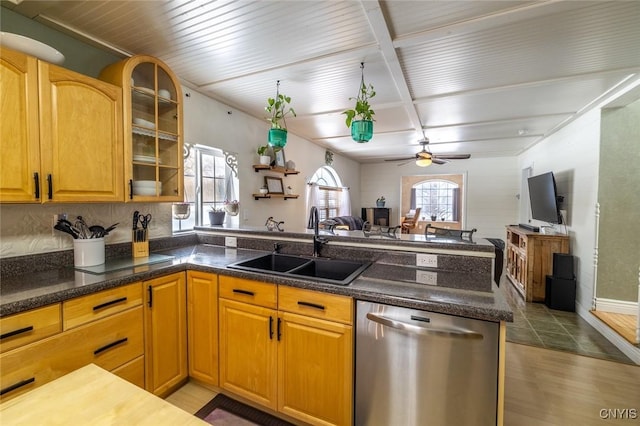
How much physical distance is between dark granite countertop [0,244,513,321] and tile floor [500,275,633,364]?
1744mm

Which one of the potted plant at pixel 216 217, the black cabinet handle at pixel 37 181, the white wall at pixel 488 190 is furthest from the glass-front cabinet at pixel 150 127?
the white wall at pixel 488 190

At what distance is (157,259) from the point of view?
2.09m

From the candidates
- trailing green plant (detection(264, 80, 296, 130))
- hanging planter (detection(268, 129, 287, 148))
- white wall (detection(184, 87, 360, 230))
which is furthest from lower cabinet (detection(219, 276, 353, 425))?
white wall (detection(184, 87, 360, 230))

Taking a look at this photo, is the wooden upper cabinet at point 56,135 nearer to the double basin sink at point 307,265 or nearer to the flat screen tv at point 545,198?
the double basin sink at point 307,265

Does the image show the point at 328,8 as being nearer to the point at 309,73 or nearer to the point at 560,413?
the point at 309,73

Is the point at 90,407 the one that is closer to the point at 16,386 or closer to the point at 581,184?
the point at 16,386

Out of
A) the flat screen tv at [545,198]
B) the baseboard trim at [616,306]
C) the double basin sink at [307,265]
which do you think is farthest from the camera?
the flat screen tv at [545,198]

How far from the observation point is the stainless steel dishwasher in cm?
125

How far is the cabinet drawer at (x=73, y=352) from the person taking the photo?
1.22 meters

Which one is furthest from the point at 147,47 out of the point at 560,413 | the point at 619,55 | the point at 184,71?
the point at 560,413

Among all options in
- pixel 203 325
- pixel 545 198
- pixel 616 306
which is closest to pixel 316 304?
pixel 203 325

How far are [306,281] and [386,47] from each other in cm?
177

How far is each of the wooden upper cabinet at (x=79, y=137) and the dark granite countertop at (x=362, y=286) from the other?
493 mm

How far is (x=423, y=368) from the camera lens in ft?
4.38
